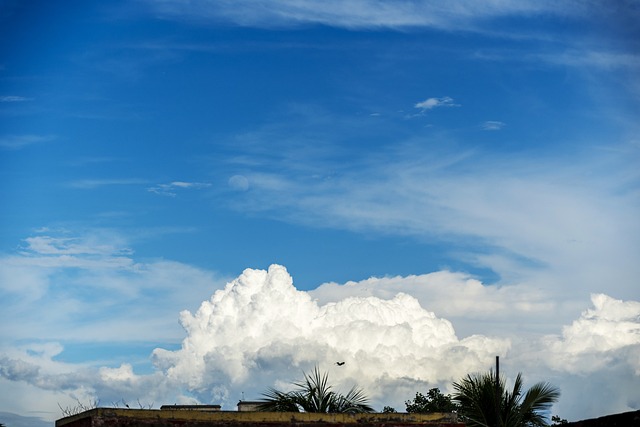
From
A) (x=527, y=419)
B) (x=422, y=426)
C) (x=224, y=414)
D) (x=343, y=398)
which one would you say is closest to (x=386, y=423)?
(x=422, y=426)

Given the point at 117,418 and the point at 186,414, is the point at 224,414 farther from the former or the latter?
the point at 117,418

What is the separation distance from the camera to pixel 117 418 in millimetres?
24656

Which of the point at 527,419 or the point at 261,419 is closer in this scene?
the point at 261,419

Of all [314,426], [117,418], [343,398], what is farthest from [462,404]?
[117,418]

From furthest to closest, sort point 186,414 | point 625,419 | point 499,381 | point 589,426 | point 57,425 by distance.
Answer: point 499,381 < point 57,425 < point 186,414 < point 589,426 < point 625,419

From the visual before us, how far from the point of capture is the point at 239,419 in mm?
25422

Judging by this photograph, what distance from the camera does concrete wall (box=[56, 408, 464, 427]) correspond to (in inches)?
971

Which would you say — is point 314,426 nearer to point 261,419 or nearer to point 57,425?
point 261,419

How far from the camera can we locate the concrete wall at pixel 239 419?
24656mm

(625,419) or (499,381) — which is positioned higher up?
(499,381)

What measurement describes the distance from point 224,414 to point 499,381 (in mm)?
10008

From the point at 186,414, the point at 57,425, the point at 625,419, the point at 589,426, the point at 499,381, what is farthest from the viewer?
the point at 499,381

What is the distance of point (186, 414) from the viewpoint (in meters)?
25.0

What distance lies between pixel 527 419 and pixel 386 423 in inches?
269
